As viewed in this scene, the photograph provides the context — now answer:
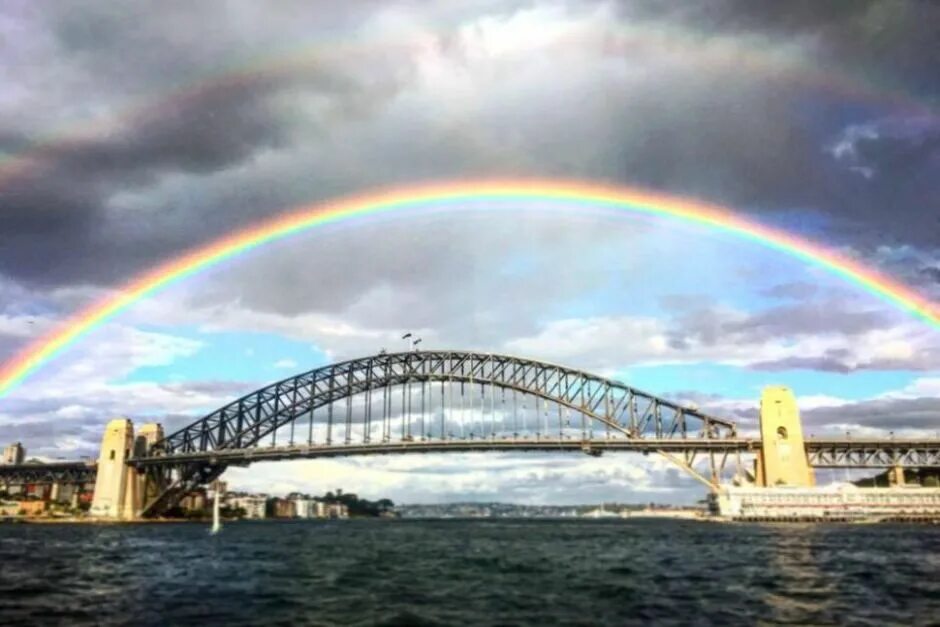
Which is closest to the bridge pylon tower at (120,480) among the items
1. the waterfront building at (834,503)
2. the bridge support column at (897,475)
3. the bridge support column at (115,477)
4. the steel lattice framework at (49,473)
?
the bridge support column at (115,477)

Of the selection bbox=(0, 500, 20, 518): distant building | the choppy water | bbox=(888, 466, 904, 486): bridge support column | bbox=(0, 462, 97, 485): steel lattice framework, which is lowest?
the choppy water

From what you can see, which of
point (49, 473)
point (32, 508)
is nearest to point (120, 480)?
point (49, 473)

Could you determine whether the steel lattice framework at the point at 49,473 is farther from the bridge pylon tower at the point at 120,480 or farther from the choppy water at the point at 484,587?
the choppy water at the point at 484,587

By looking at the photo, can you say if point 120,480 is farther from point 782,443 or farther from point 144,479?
point 782,443

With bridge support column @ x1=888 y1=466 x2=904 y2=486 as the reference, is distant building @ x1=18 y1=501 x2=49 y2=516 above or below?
below

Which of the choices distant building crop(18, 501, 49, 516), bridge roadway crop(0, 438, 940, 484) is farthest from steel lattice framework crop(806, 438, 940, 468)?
distant building crop(18, 501, 49, 516)

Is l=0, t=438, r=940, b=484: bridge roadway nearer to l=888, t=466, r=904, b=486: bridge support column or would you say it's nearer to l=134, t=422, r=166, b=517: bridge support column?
l=888, t=466, r=904, b=486: bridge support column
